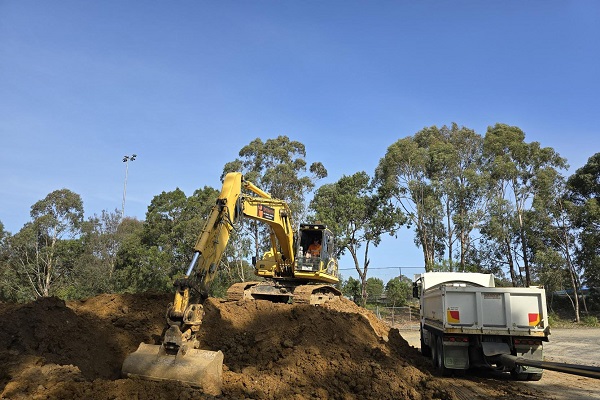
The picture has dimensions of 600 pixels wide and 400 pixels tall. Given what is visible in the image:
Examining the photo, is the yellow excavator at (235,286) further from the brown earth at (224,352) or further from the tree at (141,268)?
the tree at (141,268)

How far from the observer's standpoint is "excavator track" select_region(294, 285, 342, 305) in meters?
13.7

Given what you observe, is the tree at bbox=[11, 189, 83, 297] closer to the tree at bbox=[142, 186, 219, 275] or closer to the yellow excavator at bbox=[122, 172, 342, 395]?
the tree at bbox=[142, 186, 219, 275]

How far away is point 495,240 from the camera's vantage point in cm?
3772

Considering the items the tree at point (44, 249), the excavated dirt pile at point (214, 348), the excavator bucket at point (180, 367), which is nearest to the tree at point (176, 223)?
the tree at point (44, 249)

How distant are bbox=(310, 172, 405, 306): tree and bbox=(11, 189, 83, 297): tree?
25.9 meters

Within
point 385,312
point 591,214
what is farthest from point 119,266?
point 591,214

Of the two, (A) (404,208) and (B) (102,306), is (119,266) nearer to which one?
(A) (404,208)

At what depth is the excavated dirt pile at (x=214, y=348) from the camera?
19.4 feet

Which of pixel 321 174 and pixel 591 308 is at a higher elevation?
pixel 321 174

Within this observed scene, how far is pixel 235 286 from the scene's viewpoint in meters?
14.5

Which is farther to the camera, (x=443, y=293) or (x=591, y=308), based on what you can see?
(x=591, y=308)

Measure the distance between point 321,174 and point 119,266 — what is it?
19.9 meters

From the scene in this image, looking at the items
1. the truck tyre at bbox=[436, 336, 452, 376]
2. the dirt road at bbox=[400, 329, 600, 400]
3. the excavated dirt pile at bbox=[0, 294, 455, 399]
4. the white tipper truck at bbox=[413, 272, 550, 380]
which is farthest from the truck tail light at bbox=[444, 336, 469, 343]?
the excavated dirt pile at bbox=[0, 294, 455, 399]

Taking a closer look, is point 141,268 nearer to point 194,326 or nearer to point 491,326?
point 194,326
